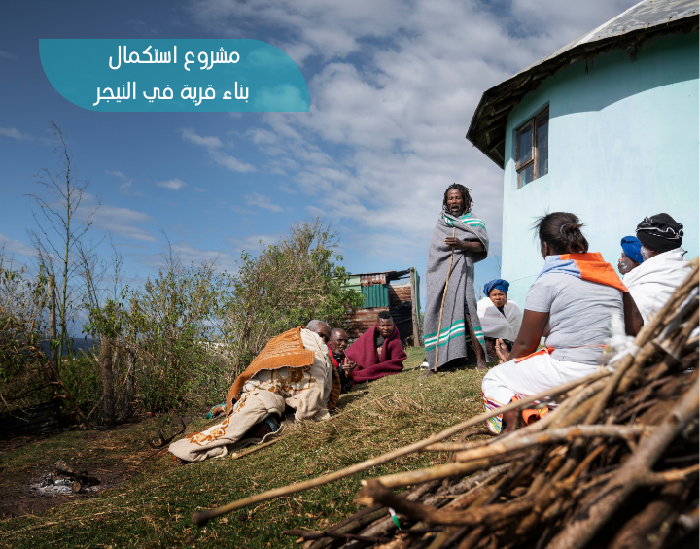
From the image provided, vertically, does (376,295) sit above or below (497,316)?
below

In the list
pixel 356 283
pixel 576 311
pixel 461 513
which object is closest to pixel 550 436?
pixel 461 513

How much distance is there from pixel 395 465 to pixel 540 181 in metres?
7.90

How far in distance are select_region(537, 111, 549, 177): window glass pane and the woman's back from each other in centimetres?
735

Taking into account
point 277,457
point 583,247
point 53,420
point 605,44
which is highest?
point 605,44

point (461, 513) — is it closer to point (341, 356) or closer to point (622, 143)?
point (341, 356)

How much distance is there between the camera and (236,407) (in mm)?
4320

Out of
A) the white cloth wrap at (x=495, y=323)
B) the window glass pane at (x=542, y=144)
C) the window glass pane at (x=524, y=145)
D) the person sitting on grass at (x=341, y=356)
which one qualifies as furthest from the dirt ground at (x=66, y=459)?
the window glass pane at (x=524, y=145)

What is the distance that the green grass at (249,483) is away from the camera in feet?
7.38

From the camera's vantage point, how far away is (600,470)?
871 millimetres

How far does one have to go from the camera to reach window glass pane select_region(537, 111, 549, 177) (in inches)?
356

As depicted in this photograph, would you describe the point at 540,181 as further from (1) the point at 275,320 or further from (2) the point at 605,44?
(1) the point at 275,320

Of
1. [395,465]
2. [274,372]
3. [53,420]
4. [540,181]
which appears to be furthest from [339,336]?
[540,181]

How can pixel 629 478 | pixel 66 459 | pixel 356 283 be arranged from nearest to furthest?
pixel 629 478
pixel 66 459
pixel 356 283

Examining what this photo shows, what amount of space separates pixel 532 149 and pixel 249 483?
889cm
